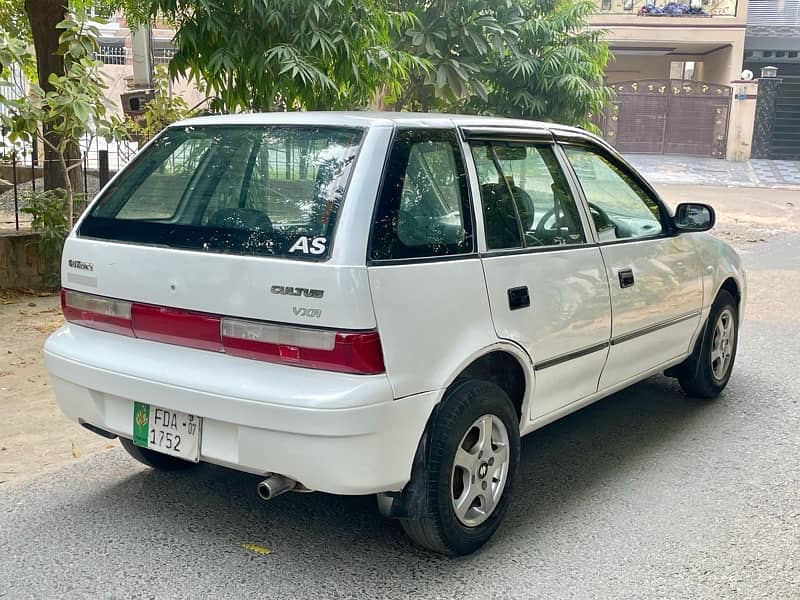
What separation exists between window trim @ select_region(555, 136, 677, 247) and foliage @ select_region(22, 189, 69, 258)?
17.1ft

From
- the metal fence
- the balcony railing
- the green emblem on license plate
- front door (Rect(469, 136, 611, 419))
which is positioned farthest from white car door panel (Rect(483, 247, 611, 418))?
the balcony railing

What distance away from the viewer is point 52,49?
28.9ft

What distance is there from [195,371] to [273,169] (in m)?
0.85

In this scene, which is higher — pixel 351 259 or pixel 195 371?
pixel 351 259

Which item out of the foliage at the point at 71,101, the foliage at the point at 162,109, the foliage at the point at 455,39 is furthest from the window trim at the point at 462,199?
the foliage at the point at 162,109

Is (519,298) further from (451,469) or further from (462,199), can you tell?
(451,469)

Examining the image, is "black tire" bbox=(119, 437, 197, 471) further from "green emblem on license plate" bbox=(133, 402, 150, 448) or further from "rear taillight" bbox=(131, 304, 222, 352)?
"rear taillight" bbox=(131, 304, 222, 352)

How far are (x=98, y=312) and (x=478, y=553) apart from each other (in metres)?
1.79

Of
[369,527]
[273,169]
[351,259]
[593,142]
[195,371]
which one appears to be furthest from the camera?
[593,142]

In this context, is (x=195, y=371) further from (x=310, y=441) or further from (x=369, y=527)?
(x=369, y=527)

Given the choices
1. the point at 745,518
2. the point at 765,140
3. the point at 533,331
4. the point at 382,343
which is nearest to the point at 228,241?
the point at 382,343

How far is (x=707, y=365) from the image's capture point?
17.5 ft

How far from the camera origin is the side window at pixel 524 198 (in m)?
3.63

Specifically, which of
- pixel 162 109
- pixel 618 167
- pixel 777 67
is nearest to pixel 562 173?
pixel 618 167
